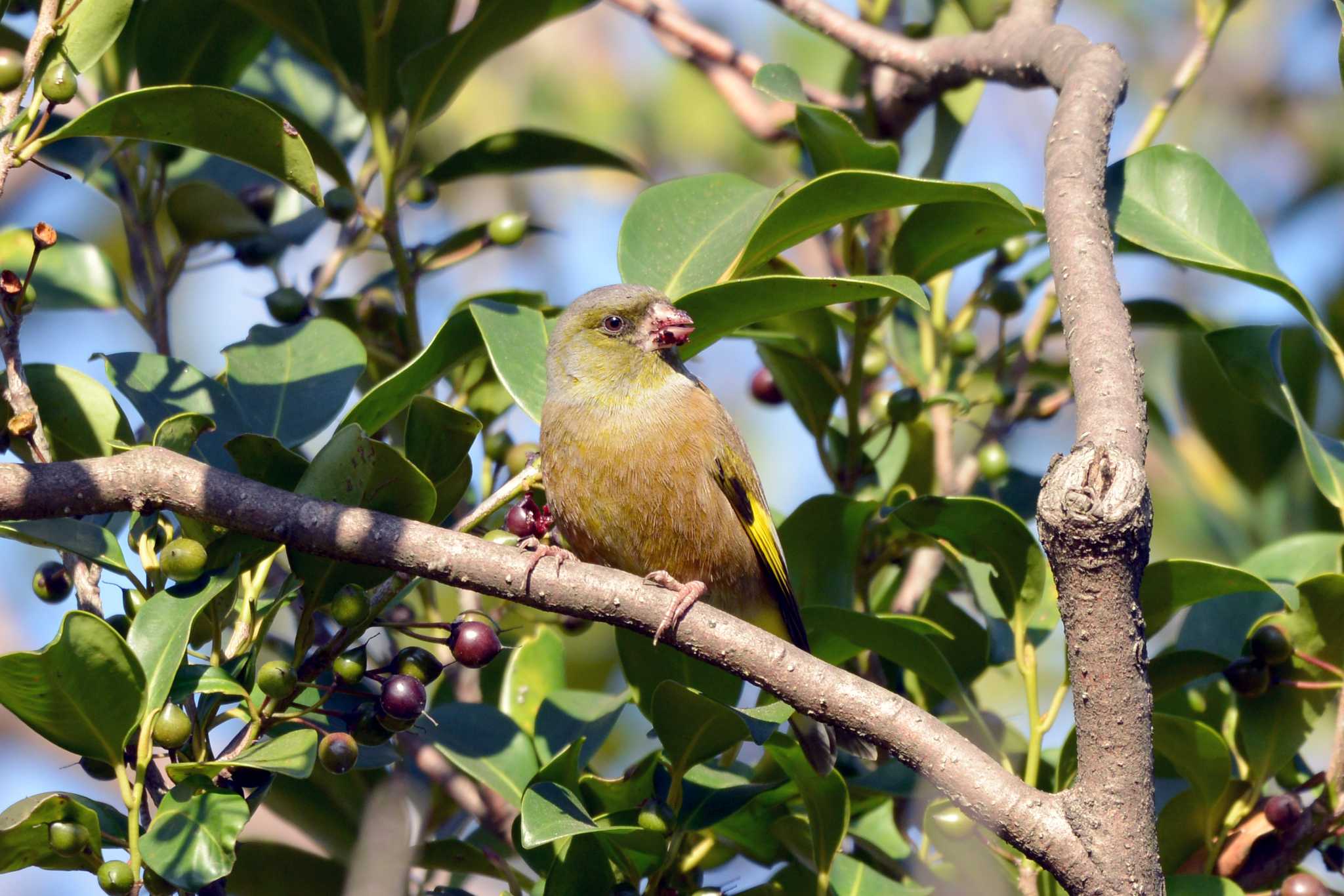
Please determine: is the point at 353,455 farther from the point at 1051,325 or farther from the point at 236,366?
the point at 1051,325

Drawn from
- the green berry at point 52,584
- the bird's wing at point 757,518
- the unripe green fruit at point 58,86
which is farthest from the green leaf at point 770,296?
the green berry at point 52,584

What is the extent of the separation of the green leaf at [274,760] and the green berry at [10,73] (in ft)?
4.68

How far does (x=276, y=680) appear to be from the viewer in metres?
2.48

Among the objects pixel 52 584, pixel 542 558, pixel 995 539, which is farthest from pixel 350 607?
pixel 995 539

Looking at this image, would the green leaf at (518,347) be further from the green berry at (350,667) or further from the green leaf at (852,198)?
the green berry at (350,667)

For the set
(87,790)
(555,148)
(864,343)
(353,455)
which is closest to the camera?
(353,455)

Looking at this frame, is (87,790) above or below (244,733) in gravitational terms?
above

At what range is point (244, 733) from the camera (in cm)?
261

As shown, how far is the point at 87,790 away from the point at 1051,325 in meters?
5.43

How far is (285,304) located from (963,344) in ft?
6.68

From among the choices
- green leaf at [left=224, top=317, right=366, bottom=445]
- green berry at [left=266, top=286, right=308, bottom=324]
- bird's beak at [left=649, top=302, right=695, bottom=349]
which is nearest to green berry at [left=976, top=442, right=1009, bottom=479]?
bird's beak at [left=649, top=302, right=695, bottom=349]

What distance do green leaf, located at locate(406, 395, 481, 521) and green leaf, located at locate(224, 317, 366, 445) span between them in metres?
0.31

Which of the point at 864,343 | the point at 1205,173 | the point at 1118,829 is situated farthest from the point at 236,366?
the point at 1205,173

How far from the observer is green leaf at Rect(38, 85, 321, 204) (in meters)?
2.70
